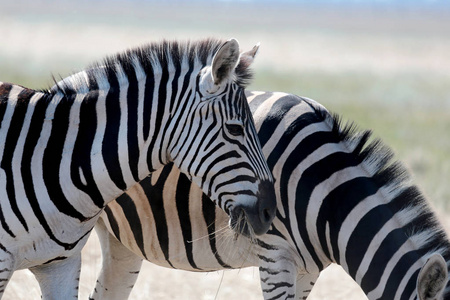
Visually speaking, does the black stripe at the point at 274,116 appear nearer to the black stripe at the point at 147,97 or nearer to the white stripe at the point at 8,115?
the black stripe at the point at 147,97

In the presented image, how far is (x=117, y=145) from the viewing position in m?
5.03

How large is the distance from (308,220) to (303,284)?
2.93 ft

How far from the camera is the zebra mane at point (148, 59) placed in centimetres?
519

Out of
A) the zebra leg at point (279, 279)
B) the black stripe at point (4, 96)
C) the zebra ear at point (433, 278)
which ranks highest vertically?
the black stripe at point (4, 96)

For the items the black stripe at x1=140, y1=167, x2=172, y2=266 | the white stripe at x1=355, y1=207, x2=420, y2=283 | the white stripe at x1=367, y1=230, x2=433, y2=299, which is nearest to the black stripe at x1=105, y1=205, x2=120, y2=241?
the black stripe at x1=140, y1=167, x2=172, y2=266

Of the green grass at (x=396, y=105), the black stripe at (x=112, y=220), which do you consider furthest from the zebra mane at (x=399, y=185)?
the green grass at (x=396, y=105)

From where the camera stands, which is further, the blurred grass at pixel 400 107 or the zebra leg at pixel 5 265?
the blurred grass at pixel 400 107

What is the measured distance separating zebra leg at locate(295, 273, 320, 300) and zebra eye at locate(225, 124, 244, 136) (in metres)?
1.73

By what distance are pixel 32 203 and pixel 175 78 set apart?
1309 mm

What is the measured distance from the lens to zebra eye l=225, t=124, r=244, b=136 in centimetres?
497

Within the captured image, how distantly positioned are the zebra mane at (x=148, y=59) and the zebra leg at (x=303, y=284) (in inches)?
74.2

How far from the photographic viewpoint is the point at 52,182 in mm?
5000

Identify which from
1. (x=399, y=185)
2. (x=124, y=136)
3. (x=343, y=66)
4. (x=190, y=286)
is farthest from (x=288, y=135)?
(x=343, y=66)

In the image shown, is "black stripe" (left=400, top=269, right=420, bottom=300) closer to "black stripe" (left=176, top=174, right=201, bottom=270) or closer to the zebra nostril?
the zebra nostril
